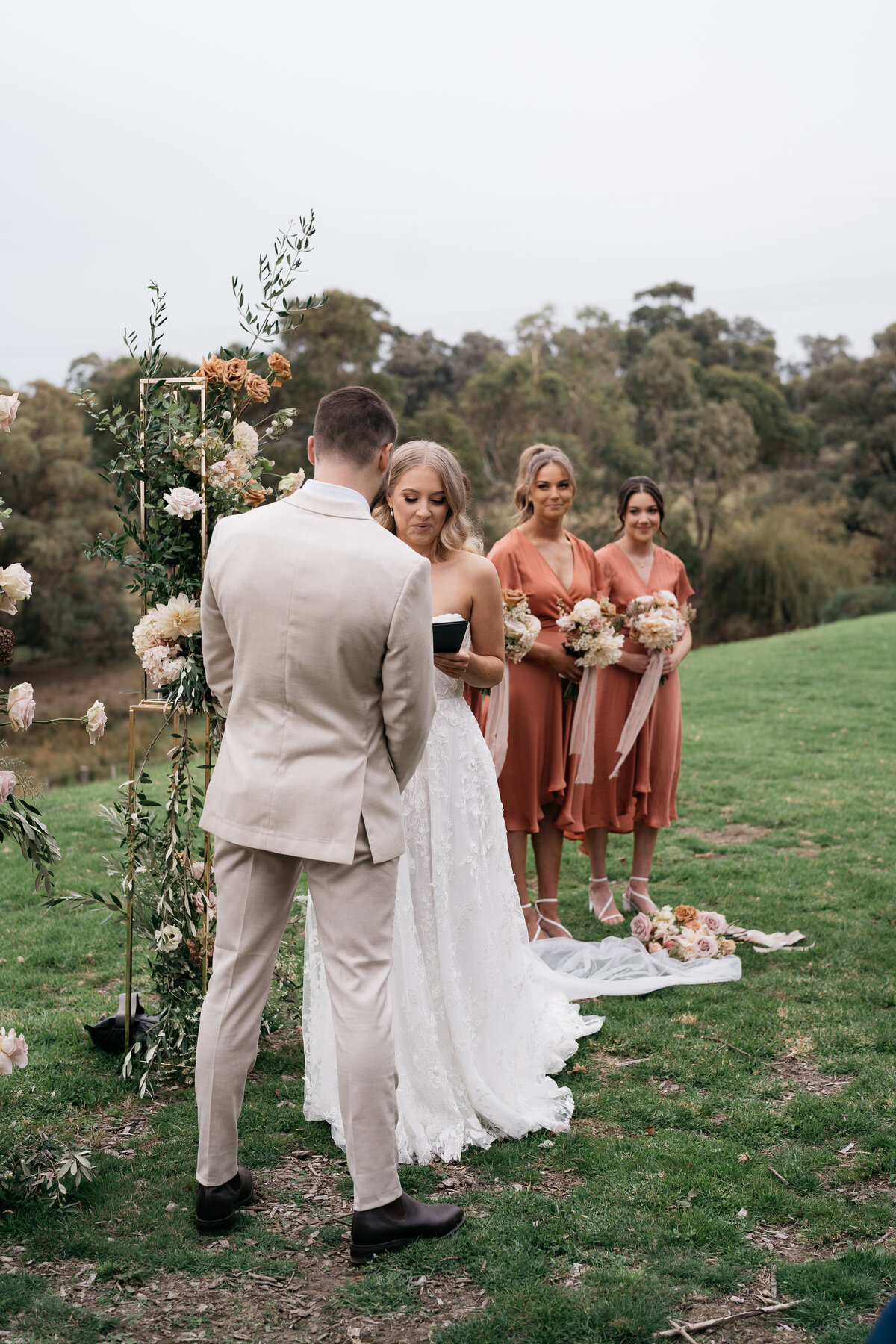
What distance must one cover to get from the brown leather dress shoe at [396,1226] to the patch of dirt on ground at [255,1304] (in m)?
0.06

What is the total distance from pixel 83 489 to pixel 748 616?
17121 millimetres

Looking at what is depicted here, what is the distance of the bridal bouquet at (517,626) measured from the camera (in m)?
5.45

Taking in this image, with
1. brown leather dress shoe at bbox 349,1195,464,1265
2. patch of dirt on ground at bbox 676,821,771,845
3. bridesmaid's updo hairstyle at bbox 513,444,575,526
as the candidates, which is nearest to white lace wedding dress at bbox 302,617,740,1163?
brown leather dress shoe at bbox 349,1195,464,1265

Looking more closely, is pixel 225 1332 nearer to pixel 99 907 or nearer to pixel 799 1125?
pixel 799 1125

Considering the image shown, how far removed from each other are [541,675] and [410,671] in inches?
114

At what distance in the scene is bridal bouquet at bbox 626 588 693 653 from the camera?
594cm

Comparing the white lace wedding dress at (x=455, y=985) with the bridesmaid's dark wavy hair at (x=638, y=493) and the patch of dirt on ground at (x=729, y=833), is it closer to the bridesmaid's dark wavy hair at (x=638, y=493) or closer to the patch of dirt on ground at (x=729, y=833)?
the bridesmaid's dark wavy hair at (x=638, y=493)

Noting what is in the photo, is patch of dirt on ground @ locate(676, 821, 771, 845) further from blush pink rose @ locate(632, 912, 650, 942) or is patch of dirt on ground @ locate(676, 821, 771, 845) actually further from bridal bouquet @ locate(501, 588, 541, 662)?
bridal bouquet @ locate(501, 588, 541, 662)

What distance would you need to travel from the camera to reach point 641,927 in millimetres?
5871

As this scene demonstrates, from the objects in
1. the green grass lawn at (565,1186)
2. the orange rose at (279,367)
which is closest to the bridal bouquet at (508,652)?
the green grass lawn at (565,1186)

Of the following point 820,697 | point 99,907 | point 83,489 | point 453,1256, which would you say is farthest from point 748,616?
point 453,1256

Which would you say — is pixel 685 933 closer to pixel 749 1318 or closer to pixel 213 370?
pixel 749 1318

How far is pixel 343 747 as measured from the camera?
3014 mm

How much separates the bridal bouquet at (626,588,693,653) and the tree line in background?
58.7 feet
